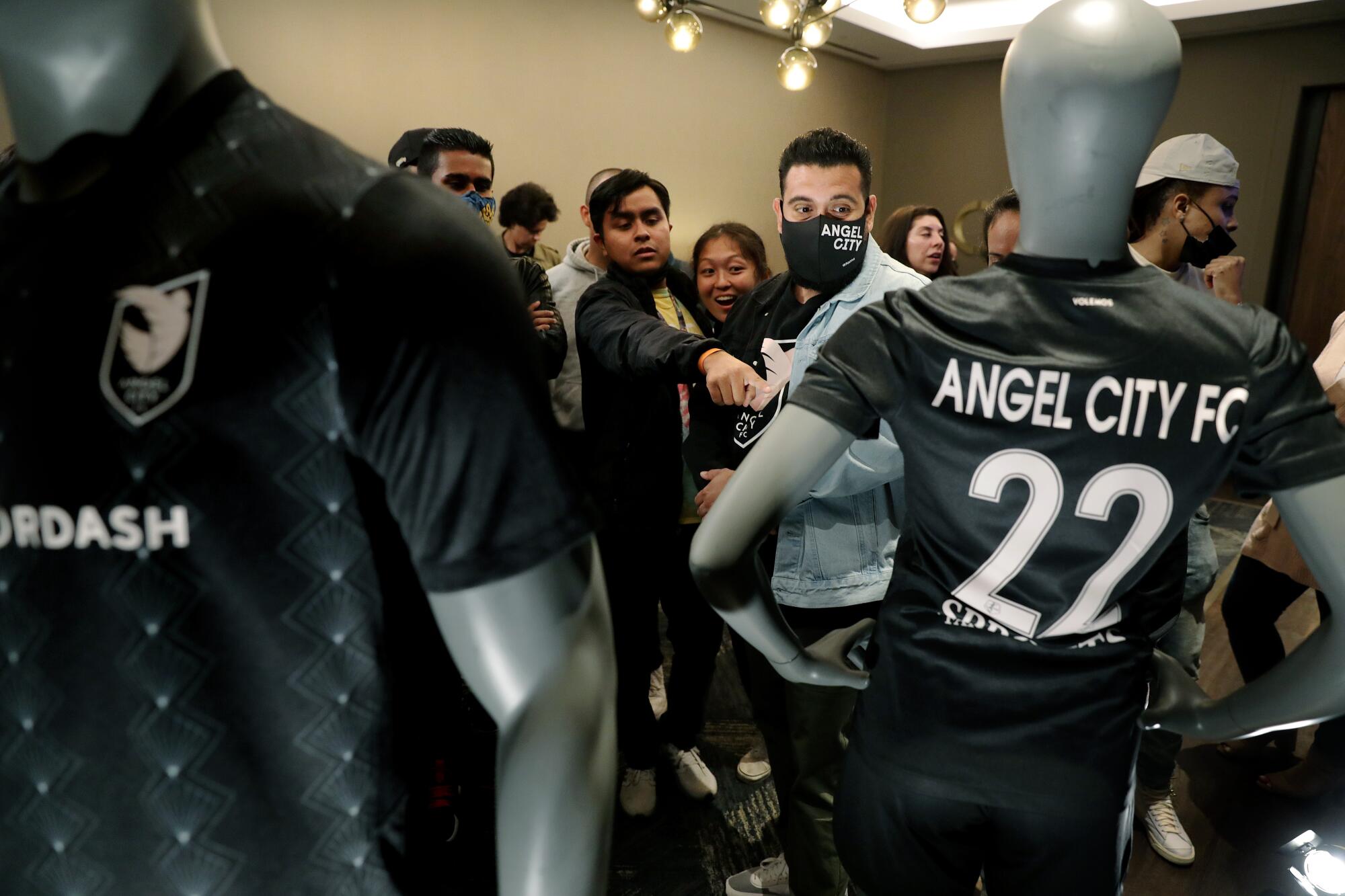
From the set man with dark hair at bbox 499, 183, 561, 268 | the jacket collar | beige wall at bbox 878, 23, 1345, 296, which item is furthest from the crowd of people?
beige wall at bbox 878, 23, 1345, 296

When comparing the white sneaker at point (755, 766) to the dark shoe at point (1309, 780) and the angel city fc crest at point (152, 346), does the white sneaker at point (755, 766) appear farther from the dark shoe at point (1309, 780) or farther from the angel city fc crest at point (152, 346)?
the angel city fc crest at point (152, 346)

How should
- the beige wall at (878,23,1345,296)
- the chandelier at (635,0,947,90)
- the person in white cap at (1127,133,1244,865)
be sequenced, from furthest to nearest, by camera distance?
Result: the beige wall at (878,23,1345,296)
the chandelier at (635,0,947,90)
the person in white cap at (1127,133,1244,865)

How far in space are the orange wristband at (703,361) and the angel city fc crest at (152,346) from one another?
1198mm

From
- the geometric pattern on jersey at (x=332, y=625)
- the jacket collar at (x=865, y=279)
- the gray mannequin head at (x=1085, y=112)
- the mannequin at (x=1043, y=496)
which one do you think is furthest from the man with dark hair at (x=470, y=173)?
the geometric pattern on jersey at (x=332, y=625)

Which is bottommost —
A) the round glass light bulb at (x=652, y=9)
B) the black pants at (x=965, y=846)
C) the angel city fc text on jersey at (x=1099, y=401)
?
the black pants at (x=965, y=846)

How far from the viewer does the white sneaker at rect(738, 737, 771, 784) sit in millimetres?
2334

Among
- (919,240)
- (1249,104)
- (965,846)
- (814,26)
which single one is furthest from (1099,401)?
(1249,104)

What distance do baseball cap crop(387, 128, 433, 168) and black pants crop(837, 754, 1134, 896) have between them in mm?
1991

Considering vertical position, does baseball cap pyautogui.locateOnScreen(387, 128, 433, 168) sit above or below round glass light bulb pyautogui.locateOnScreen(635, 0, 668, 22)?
below

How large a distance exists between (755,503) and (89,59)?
692mm

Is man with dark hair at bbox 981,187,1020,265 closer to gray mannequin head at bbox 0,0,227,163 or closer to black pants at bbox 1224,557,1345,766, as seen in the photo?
black pants at bbox 1224,557,1345,766

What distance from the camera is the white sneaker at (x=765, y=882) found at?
1884 mm

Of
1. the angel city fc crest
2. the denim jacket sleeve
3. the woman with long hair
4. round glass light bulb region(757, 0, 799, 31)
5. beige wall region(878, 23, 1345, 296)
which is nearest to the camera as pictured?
the angel city fc crest

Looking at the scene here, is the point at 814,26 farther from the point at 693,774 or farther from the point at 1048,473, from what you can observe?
the point at 1048,473
